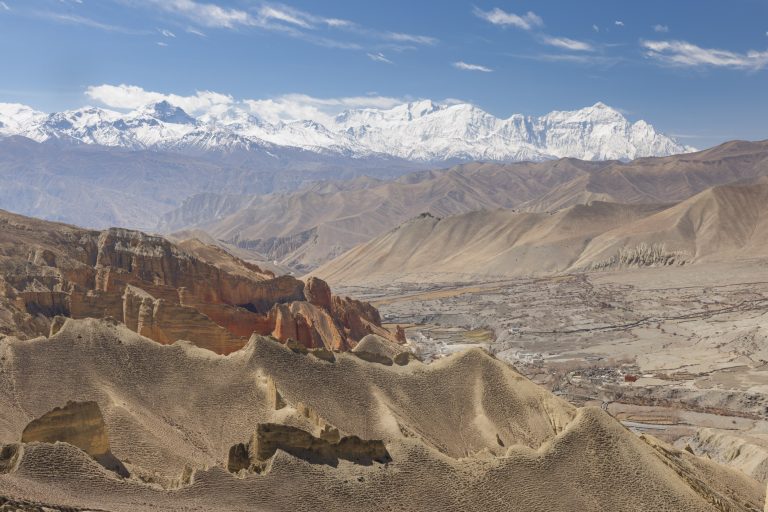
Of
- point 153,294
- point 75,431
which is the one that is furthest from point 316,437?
point 153,294

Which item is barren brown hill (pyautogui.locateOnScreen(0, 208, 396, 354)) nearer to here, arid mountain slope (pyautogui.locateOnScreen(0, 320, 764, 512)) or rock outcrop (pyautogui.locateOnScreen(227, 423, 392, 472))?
arid mountain slope (pyautogui.locateOnScreen(0, 320, 764, 512))

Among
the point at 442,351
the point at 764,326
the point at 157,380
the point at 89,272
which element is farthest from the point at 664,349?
the point at 157,380

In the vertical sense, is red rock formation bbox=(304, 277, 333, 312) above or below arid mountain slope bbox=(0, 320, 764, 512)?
below

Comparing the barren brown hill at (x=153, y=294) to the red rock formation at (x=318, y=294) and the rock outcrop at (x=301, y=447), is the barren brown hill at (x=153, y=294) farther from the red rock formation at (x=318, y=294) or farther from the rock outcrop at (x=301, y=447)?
the rock outcrop at (x=301, y=447)

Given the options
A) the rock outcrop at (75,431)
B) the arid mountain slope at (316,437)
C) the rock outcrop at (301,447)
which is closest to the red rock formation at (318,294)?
the arid mountain slope at (316,437)

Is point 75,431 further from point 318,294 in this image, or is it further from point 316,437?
point 318,294

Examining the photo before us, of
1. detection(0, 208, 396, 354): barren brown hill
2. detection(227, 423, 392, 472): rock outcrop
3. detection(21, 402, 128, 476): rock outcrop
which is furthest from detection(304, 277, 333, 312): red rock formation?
detection(227, 423, 392, 472): rock outcrop
